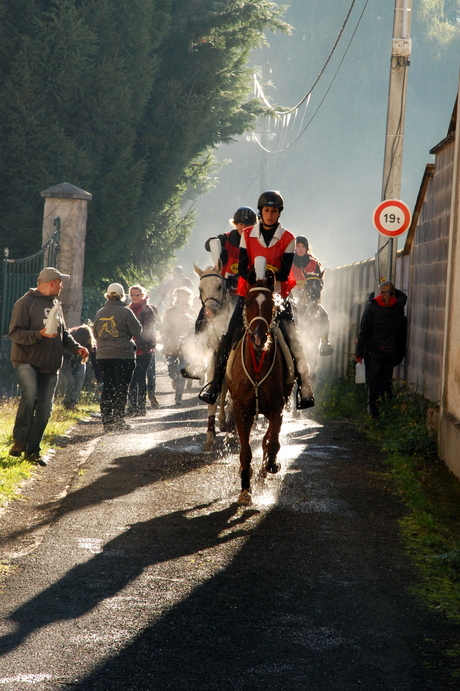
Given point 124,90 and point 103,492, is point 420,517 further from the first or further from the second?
point 124,90

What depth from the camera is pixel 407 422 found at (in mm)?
11859

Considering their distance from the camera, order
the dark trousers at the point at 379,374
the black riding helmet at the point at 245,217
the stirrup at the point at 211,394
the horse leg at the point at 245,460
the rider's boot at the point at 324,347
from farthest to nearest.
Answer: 1. the rider's boot at the point at 324,347
2. the dark trousers at the point at 379,374
3. the black riding helmet at the point at 245,217
4. the stirrup at the point at 211,394
5. the horse leg at the point at 245,460

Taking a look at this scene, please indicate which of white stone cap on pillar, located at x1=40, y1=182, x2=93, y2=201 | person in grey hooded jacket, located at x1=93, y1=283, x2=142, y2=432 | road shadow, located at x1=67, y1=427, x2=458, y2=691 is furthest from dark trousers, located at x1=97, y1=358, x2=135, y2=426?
road shadow, located at x1=67, y1=427, x2=458, y2=691

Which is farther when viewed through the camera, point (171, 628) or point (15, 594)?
point (15, 594)

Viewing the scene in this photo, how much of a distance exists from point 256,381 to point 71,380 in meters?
7.17

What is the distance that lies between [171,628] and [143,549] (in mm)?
1614

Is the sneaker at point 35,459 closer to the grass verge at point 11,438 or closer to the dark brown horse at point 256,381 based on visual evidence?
the grass verge at point 11,438

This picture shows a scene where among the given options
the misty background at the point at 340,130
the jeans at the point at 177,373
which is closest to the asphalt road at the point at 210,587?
the jeans at the point at 177,373

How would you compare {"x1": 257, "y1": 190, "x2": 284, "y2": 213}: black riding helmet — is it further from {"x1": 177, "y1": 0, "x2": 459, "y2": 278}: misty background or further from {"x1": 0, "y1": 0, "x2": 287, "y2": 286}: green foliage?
{"x1": 177, "y1": 0, "x2": 459, "y2": 278}: misty background

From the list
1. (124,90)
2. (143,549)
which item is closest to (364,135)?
(124,90)

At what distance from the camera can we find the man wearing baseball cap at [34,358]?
9609 mm

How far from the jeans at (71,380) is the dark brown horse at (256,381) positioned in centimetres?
663

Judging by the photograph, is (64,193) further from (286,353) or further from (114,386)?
(286,353)

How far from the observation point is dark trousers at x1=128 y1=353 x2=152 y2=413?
1559 cm
